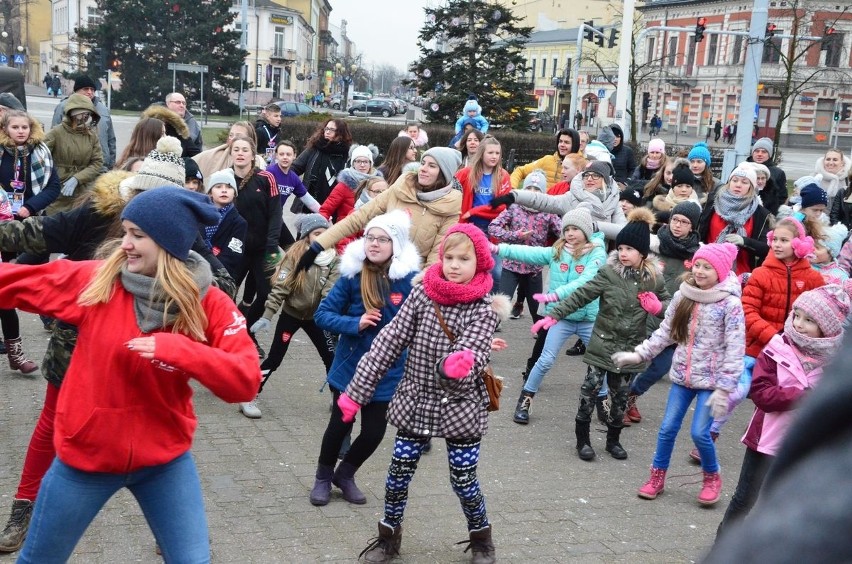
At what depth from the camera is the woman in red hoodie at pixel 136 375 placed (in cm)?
356

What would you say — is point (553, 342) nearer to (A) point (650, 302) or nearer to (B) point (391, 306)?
(A) point (650, 302)

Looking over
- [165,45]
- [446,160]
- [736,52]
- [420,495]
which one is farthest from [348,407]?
[736,52]

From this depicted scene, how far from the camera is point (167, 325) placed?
367 cm

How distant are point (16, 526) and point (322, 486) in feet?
5.69

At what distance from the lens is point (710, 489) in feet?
21.0

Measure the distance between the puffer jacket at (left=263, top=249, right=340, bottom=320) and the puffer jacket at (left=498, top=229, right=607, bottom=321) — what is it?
59.3 inches

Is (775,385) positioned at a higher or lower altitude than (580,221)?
lower

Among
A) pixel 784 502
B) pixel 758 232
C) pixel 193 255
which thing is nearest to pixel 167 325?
pixel 193 255

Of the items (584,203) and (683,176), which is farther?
(683,176)

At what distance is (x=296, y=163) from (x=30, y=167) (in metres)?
3.61

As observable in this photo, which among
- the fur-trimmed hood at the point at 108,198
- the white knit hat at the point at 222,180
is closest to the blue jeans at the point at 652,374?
the white knit hat at the point at 222,180

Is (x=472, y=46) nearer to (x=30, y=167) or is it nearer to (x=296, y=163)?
(x=296, y=163)

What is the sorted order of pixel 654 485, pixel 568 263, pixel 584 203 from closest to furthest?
pixel 654 485
pixel 568 263
pixel 584 203

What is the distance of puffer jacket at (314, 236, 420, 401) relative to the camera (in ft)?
18.8
